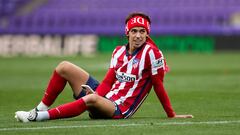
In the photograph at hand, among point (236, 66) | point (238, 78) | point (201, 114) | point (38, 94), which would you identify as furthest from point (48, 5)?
point (201, 114)

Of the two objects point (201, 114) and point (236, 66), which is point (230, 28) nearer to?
point (236, 66)

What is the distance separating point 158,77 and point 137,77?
242 millimetres

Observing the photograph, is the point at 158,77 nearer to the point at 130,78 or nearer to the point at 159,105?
the point at 130,78

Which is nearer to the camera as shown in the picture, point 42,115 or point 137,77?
point 42,115

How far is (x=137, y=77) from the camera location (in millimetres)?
8453

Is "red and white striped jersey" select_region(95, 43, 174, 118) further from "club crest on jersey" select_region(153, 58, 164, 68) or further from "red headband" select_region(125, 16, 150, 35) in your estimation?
"red headband" select_region(125, 16, 150, 35)

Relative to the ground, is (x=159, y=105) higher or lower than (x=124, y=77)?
lower

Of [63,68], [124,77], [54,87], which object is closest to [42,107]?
[54,87]

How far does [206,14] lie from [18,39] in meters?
8.29

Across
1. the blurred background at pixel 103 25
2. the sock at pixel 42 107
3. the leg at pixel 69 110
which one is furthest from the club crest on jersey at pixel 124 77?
the blurred background at pixel 103 25

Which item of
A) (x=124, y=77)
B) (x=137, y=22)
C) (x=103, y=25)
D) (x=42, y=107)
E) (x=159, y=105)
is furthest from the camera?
(x=103, y=25)

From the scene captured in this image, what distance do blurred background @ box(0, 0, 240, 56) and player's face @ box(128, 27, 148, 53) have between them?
2133 cm

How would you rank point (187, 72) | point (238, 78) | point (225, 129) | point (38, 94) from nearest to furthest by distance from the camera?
Answer: point (225, 129), point (38, 94), point (238, 78), point (187, 72)

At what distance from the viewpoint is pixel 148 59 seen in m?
8.42
